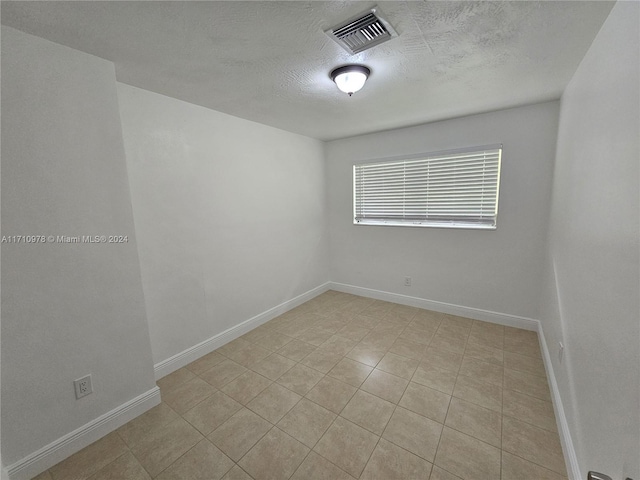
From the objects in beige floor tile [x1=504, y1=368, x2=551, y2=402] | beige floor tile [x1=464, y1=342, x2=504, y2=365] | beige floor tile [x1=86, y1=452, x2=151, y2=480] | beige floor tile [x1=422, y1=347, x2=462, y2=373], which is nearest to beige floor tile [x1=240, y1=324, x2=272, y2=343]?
beige floor tile [x1=86, y1=452, x2=151, y2=480]

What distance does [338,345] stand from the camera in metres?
2.73

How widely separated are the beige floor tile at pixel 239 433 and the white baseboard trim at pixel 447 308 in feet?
8.10

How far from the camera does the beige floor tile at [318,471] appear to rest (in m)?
1.43

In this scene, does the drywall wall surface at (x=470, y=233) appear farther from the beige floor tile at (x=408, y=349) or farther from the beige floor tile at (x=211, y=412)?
the beige floor tile at (x=211, y=412)

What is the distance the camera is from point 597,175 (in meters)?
1.31

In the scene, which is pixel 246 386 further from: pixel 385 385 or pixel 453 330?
pixel 453 330

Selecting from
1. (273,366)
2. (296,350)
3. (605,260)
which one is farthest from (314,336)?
(605,260)

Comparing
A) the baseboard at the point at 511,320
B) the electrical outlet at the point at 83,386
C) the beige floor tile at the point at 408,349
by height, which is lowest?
the beige floor tile at the point at 408,349

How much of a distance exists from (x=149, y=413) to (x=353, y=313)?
233cm

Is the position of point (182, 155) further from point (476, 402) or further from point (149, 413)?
point (476, 402)

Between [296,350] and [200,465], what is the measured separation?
4.08 ft

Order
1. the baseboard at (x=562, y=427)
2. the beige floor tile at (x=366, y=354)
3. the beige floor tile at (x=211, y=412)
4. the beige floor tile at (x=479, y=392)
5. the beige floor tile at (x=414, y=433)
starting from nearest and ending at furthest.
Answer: the baseboard at (x=562, y=427)
the beige floor tile at (x=414, y=433)
the beige floor tile at (x=211, y=412)
the beige floor tile at (x=479, y=392)
the beige floor tile at (x=366, y=354)

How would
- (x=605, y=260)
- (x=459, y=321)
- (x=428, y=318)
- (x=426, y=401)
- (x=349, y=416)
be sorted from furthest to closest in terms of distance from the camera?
1. (x=428, y=318)
2. (x=459, y=321)
3. (x=426, y=401)
4. (x=349, y=416)
5. (x=605, y=260)

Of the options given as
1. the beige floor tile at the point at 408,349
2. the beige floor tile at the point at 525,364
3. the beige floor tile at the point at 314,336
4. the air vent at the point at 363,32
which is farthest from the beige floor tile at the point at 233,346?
the air vent at the point at 363,32
